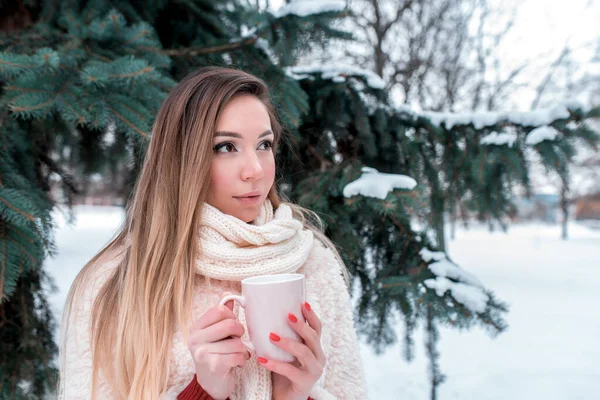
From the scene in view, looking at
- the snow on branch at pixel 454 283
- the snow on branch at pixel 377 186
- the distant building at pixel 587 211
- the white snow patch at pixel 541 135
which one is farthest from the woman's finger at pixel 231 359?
the distant building at pixel 587 211

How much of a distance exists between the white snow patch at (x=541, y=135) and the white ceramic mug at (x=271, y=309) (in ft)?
4.25

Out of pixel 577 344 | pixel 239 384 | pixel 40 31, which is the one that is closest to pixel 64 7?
pixel 40 31

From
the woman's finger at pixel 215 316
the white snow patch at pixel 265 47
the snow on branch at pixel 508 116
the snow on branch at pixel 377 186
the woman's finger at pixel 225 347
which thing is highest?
the white snow patch at pixel 265 47

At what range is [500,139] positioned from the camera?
5.42 feet

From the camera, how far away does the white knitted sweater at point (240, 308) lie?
88cm

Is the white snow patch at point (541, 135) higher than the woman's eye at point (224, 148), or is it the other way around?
the white snow patch at point (541, 135)

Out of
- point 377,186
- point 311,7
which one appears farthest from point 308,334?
point 311,7

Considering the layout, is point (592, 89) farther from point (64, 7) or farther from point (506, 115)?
point (64, 7)

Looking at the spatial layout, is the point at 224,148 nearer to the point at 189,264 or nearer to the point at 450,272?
the point at 189,264

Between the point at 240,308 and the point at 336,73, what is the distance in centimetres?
122

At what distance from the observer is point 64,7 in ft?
5.85

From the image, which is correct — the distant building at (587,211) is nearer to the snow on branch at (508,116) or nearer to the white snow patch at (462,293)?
the snow on branch at (508,116)

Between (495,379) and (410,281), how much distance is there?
1.73m

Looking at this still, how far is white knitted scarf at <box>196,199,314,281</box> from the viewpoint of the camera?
89 centimetres
